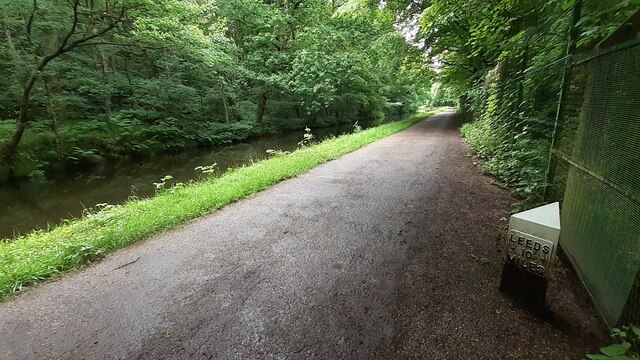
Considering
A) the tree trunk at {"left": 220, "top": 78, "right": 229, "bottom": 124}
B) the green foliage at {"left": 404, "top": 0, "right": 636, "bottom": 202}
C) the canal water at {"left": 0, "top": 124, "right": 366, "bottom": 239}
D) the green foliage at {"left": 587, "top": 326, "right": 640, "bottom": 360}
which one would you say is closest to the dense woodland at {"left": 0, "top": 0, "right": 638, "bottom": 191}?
the green foliage at {"left": 404, "top": 0, "right": 636, "bottom": 202}

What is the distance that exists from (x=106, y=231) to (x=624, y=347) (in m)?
5.07

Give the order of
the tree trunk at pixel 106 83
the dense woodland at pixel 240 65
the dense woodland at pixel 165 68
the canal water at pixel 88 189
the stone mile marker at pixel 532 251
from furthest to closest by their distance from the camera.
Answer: the tree trunk at pixel 106 83 < the dense woodland at pixel 165 68 < the canal water at pixel 88 189 < the dense woodland at pixel 240 65 < the stone mile marker at pixel 532 251

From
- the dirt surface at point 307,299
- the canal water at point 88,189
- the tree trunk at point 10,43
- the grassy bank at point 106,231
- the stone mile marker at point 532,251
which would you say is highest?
the tree trunk at point 10,43

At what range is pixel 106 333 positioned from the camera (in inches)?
85.7

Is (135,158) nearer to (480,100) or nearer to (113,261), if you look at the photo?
(113,261)

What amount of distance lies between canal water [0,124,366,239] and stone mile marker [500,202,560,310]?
7888 millimetres

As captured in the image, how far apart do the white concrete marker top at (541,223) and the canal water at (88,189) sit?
7.93 metres

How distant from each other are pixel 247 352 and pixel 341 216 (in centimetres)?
252

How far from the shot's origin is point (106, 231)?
12.5 ft

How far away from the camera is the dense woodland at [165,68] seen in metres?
9.24

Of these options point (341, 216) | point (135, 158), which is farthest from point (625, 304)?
point (135, 158)

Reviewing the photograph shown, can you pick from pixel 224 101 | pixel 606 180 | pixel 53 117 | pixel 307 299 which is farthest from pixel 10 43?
pixel 606 180

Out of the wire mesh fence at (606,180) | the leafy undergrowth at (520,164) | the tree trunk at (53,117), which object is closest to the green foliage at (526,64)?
the leafy undergrowth at (520,164)

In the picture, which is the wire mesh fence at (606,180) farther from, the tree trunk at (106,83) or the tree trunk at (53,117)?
the tree trunk at (106,83)
